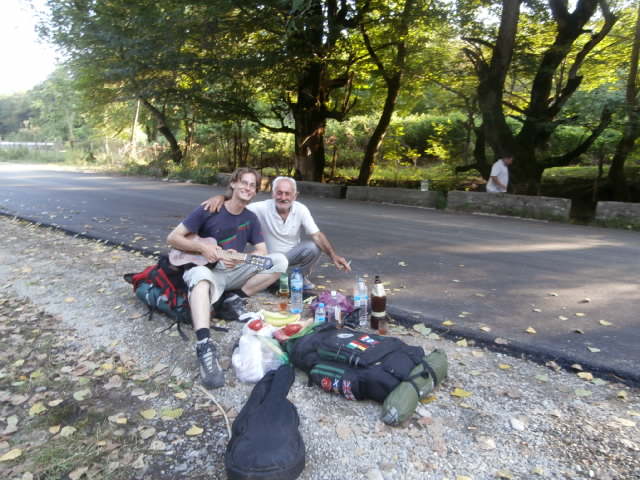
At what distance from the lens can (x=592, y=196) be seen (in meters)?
15.3

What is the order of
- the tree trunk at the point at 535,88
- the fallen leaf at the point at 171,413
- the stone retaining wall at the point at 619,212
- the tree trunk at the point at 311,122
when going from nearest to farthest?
1. the fallen leaf at the point at 171,413
2. the stone retaining wall at the point at 619,212
3. the tree trunk at the point at 535,88
4. the tree trunk at the point at 311,122

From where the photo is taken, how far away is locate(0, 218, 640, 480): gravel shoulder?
2748mm

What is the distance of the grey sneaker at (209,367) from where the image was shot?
360 centimetres

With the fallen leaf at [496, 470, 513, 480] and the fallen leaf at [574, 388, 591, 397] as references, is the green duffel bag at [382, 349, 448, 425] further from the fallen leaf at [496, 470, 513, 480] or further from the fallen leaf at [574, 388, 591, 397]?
the fallen leaf at [574, 388, 591, 397]

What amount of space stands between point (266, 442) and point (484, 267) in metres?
5.19

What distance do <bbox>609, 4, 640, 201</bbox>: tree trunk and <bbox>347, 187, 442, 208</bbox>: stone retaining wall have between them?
5.00m

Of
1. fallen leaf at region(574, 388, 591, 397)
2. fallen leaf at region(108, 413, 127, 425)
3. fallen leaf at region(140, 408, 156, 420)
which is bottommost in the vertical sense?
fallen leaf at region(108, 413, 127, 425)

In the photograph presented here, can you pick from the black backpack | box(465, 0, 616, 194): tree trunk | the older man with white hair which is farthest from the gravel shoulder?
box(465, 0, 616, 194): tree trunk

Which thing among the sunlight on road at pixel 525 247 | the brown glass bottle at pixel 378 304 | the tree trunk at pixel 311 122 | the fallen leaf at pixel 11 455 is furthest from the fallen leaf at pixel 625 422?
the tree trunk at pixel 311 122

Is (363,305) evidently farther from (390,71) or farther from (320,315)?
(390,71)

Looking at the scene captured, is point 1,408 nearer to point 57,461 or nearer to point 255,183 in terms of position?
point 57,461

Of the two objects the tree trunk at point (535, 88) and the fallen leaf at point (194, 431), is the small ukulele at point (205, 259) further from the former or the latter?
the tree trunk at point (535, 88)

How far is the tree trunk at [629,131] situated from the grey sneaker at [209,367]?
11850 millimetres

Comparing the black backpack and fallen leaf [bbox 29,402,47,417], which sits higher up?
the black backpack
